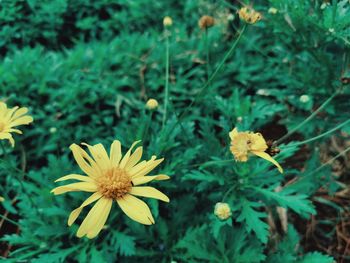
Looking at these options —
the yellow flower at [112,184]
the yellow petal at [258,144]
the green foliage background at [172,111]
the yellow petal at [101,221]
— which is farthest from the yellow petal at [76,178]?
the yellow petal at [258,144]

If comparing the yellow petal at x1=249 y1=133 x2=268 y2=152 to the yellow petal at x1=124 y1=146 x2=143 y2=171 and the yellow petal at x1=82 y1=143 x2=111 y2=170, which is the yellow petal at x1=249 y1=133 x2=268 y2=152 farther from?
the yellow petal at x1=82 y1=143 x2=111 y2=170

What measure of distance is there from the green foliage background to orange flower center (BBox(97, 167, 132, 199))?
0.39 metres

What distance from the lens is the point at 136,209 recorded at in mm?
1490

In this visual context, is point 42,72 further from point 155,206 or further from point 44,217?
point 155,206

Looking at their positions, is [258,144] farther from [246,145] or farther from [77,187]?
[77,187]

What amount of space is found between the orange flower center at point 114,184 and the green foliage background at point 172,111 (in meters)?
0.39

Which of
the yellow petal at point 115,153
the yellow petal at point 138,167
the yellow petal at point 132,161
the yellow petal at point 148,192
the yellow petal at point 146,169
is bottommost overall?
the yellow petal at point 148,192

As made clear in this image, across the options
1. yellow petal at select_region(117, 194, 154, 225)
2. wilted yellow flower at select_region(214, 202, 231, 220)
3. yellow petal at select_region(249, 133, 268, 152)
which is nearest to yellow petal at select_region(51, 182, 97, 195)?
yellow petal at select_region(117, 194, 154, 225)

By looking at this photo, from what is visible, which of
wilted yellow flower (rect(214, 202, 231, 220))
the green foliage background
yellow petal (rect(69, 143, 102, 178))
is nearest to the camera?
yellow petal (rect(69, 143, 102, 178))

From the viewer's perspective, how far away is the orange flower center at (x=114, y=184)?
1.53 metres

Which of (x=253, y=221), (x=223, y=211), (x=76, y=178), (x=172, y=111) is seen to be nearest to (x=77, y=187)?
(x=76, y=178)

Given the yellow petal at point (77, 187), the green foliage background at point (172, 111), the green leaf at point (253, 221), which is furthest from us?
the green foliage background at point (172, 111)

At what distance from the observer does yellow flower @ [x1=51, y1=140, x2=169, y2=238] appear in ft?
4.73

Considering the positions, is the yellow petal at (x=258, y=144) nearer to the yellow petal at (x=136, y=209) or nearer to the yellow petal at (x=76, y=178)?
the yellow petal at (x=136, y=209)
